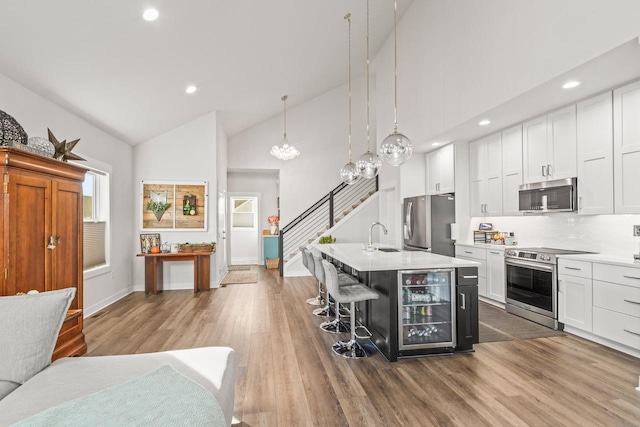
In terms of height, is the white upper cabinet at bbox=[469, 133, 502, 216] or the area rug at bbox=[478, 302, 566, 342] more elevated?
the white upper cabinet at bbox=[469, 133, 502, 216]

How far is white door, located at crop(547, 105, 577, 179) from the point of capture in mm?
3697

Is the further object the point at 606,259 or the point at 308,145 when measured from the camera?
the point at 308,145

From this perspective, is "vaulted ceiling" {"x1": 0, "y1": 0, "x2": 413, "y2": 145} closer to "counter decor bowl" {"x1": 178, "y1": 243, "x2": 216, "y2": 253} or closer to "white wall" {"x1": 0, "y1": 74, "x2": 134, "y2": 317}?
"white wall" {"x1": 0, "y1": 74, "x2": 134, "y2": 317}

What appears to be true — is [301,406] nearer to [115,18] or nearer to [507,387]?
[507,387]

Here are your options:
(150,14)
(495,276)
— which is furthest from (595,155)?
(150,14)

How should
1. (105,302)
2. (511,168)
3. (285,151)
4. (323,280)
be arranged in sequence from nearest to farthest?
(323,280)
(511,168)
(105,302)
(285,151)

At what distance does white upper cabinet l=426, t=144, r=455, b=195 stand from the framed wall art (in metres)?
4.33

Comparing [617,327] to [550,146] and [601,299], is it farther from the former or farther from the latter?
[550,146]

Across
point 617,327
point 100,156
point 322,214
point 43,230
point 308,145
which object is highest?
point 308,145

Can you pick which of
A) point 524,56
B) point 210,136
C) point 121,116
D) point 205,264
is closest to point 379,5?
point 524,56

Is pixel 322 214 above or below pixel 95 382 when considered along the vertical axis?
above

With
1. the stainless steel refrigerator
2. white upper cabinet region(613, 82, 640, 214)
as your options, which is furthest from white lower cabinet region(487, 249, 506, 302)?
white upper cabinet region(613, 82, 640, 214)

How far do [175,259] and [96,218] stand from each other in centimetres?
146

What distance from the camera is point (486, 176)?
505 centimetres
